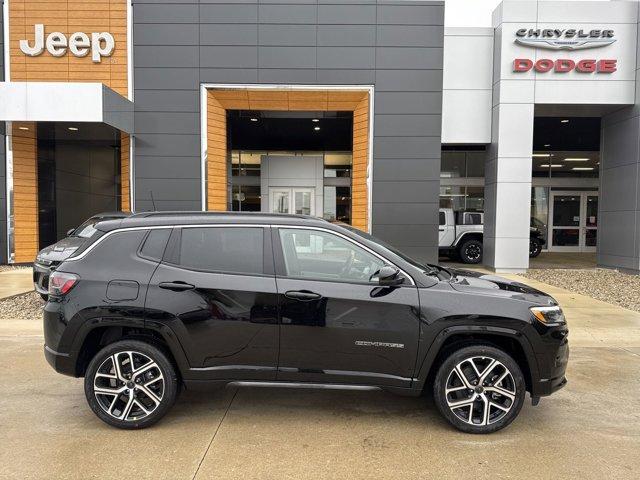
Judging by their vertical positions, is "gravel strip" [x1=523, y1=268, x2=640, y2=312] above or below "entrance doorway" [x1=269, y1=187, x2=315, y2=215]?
below

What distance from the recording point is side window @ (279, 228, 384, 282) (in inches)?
149

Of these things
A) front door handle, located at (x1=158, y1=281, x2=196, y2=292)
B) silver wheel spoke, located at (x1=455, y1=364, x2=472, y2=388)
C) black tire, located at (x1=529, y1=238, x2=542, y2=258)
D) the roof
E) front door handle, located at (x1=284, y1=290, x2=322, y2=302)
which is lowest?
silver wheel spoke, located at (x1=455, y1=364, x2=472, y2=388)

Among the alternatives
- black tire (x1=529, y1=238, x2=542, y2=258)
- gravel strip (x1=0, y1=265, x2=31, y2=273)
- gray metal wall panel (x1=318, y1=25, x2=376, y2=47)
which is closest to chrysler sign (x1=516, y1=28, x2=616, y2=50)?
gray metal wall panel (x1=318, y1=25, x2=376, y2=47)

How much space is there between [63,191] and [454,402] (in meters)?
15.4

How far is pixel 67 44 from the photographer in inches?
494

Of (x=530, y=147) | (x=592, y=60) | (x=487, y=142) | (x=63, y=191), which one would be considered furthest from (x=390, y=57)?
(x=63, y=191)

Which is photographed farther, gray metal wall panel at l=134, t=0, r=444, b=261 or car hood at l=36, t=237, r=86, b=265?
gray metal wall panel at l=134, t=0, r=444, b=261

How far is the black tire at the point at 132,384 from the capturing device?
371 cm

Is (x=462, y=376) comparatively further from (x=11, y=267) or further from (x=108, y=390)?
(x=11, y=267)

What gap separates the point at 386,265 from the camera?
376 centimetres

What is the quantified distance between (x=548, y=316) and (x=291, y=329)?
2097 mm

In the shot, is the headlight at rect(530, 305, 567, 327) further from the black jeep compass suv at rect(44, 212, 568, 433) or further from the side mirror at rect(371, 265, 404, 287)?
the side mirror at rect(371, 265, 404, 287)

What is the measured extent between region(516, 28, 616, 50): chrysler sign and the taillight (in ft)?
42.5

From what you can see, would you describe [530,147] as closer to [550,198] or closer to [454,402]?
[550,198]
